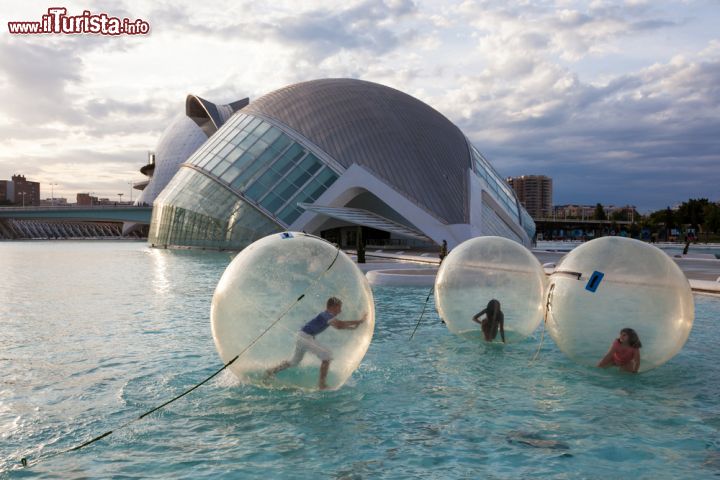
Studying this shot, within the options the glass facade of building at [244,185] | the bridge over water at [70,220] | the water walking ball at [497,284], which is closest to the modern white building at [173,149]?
the bridge over water at [70,220]

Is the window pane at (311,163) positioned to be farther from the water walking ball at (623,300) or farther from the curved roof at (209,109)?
the curved roof at (209,109)

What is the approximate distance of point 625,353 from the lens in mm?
7910

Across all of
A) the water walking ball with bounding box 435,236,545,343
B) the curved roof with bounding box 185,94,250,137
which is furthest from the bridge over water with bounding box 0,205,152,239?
the water walking ball with bounding box 435,236,545,343

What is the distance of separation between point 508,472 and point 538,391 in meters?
2.53

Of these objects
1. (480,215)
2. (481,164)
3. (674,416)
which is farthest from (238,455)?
(481,164)

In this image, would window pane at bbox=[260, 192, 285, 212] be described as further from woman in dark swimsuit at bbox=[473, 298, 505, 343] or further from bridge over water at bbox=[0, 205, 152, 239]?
bridge over water at bbox=[0, 205, 152, 239]

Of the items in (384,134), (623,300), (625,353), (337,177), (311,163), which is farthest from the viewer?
(384,134)

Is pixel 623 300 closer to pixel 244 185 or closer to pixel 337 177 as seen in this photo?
pixel 337 177

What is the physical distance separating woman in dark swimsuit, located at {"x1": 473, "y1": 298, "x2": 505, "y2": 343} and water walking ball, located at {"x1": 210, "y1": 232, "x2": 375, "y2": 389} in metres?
3.49

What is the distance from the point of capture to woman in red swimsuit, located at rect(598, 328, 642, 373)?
780 cm

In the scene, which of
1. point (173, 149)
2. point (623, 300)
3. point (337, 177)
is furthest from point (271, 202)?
point (173, 149)

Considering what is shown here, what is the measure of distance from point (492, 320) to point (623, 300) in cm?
261

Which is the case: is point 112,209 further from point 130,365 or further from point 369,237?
point 130,365

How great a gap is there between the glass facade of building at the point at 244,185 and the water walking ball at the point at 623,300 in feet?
103
